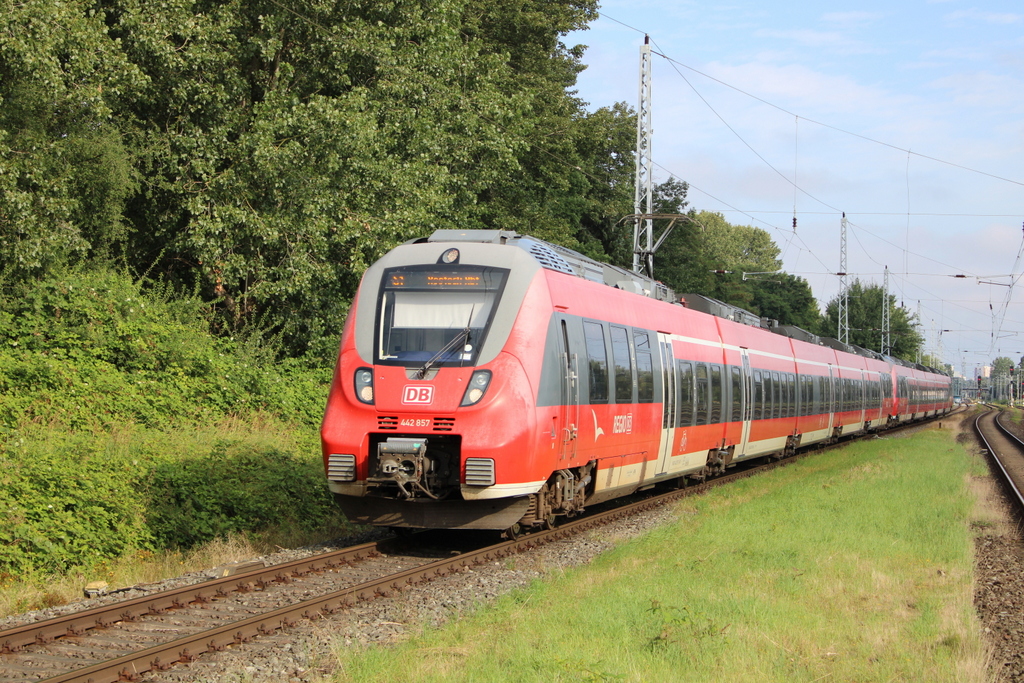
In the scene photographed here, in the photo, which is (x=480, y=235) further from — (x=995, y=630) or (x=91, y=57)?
(x=91, y=57)

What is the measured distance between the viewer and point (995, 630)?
826cm

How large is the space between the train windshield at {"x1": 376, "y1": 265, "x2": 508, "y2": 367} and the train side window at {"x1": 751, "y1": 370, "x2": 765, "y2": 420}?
1252 cm

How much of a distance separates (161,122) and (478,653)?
18050 mm

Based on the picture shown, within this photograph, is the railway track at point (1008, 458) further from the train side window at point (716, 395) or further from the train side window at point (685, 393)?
the train side window at point (685, 393)

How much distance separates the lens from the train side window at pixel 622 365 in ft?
44.4

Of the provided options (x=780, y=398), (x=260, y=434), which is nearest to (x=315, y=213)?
(x=260, y=434)

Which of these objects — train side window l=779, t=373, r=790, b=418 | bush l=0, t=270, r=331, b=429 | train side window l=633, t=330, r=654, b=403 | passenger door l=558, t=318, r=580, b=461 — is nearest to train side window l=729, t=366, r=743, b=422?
train side window l=779, t=373, r=790, b=418

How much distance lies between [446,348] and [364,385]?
1.00m

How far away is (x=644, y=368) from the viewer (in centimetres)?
1472

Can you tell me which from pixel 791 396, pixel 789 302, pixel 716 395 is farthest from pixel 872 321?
pixel 716 395

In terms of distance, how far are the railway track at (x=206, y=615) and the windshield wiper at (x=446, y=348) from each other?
2070 millimetres

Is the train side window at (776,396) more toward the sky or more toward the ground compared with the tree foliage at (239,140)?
more toward the ground

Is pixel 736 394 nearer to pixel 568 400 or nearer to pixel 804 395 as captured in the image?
pixel 804 395

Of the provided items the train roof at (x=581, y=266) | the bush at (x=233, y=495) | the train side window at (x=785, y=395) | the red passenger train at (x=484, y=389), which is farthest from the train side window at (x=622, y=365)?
the train side window at (x=785, y=395)
